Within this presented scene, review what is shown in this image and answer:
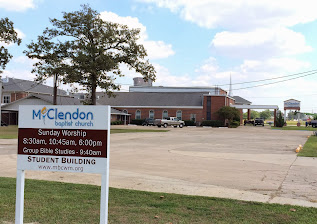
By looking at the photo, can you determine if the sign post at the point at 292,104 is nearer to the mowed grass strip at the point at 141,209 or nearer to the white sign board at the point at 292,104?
the white sign board at the point at 292,104

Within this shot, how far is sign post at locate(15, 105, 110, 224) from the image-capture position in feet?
15.0

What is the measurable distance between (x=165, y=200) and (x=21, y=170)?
303 centimetres

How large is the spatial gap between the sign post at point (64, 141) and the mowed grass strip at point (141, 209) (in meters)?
1.01

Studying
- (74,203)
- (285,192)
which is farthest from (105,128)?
(285,192)

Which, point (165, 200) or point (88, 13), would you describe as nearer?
point (165, 200)

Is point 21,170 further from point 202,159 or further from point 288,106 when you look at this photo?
point 288,106

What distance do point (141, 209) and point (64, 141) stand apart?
6.90ft

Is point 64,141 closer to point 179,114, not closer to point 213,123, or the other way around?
point 213,123

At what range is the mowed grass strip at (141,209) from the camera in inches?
210

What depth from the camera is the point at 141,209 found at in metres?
5.89

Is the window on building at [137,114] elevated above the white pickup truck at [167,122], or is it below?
above

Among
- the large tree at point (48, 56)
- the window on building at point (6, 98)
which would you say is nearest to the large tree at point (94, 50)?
the large tree at point (48, 56)

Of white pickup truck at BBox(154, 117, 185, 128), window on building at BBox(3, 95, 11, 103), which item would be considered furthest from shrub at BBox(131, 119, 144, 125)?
window on building at BBox(3, 95, 11, 103)

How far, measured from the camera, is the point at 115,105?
7319 centimetres
